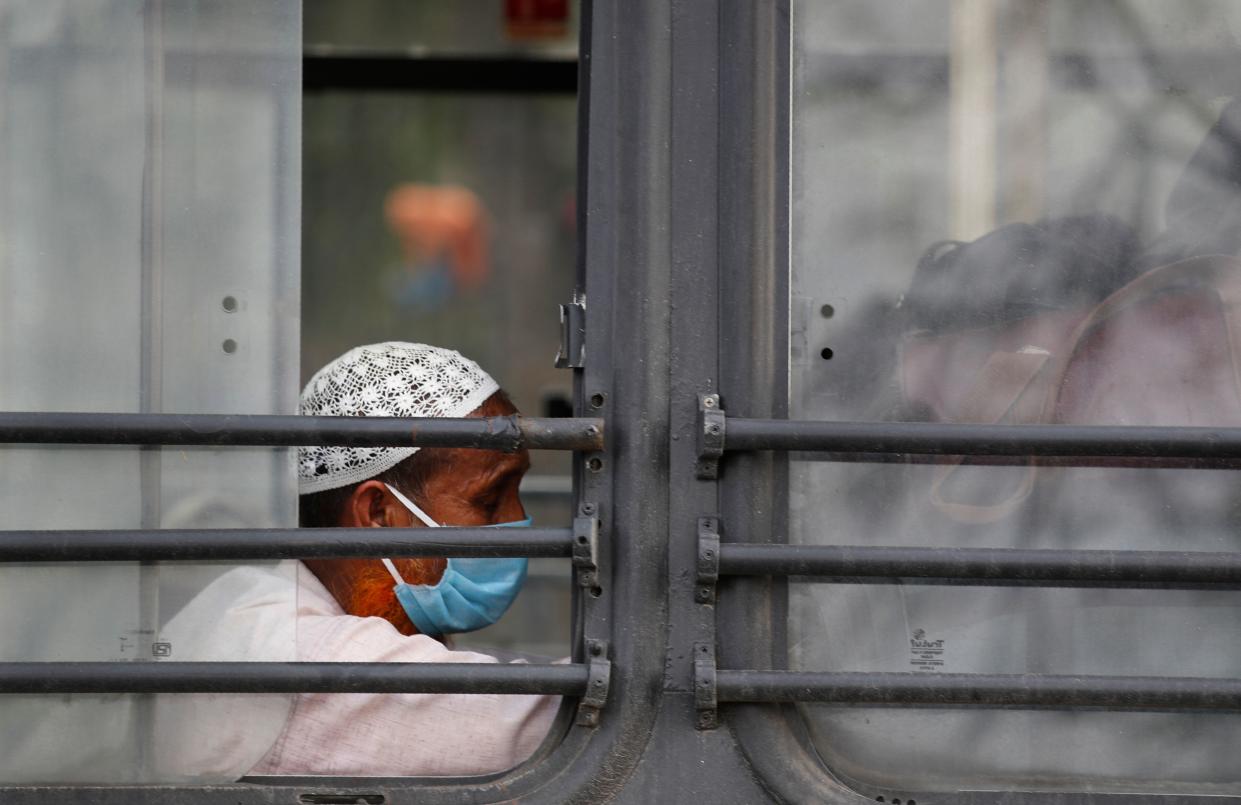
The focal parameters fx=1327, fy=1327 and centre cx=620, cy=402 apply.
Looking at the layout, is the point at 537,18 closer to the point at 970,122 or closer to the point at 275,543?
the point at 970,122

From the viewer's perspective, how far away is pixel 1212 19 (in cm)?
168

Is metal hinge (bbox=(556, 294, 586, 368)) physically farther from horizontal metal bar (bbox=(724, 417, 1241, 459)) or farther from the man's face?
the man's face

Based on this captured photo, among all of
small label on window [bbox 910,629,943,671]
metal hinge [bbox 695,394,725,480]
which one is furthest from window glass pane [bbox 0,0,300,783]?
small label on window [bbox 910,629,943,671]

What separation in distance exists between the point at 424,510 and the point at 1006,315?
898mm

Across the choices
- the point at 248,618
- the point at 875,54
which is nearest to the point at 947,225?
the point at 875,54

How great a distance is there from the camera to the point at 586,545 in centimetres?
159

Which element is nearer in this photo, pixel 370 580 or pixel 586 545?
pixel 586 545

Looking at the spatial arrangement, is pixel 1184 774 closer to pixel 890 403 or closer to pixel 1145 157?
pixel 890 403

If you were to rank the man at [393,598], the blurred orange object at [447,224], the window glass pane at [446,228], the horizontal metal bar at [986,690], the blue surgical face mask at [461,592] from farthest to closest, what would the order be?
the blurred orange object at [447,224] < the window glass pane at [446,228] < the blue surgical face mask at [461,592] < the man at [393,598] < the horizontal metal bar at [986,690]

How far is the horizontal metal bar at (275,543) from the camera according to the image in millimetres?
1590

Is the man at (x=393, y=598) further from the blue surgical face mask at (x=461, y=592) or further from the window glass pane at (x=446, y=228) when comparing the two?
the window glass pane at (x=446, y=228)

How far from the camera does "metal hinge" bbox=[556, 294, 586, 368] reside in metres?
1.67

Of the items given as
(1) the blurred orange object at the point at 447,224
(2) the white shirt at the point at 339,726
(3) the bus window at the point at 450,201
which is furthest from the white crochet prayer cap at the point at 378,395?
(1) the blurred orange object at the point at 447,224

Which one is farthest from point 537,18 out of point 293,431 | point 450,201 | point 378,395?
point 293,431
